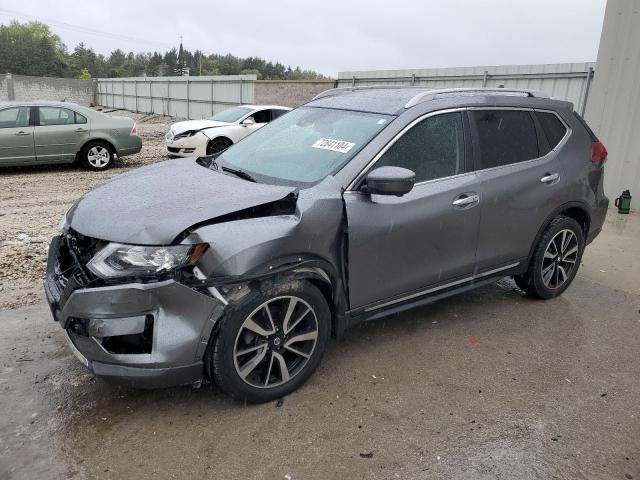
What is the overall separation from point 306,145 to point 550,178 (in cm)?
202

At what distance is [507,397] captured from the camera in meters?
3.19

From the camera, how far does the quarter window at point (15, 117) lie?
32.8 ft

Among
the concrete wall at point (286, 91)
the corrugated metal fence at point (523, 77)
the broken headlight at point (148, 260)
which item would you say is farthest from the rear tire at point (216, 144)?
the broken headlight at point (148, 260)

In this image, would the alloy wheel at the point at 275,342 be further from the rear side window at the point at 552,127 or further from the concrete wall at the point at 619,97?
the concrete wall at the point at 619,97

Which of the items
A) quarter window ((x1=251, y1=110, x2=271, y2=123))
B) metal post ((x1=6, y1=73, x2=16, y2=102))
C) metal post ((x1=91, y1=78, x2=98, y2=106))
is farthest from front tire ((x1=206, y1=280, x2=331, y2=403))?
metal post ((x1=91, y1=78, x2=98, y2=106))

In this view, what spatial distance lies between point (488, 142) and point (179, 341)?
2.62 metres

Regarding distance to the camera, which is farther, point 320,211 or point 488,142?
point 488,142

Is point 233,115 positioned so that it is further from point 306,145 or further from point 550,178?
point 550,178

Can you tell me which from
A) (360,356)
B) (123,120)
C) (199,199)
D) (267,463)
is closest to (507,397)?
(360,356)

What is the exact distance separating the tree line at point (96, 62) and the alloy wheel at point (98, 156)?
64630 mm

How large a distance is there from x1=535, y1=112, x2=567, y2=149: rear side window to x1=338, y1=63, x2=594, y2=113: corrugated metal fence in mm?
5289

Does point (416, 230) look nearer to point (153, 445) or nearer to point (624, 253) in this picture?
point (153, 445)

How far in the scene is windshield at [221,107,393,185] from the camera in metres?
3.35

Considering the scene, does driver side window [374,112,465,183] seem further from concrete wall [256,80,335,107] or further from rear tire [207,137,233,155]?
concrete wall [256,80,335,107]
